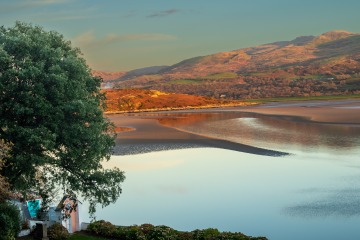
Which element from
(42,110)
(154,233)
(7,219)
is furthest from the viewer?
(154,233)

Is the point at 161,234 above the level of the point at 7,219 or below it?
below

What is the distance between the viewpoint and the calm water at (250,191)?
1457 inches

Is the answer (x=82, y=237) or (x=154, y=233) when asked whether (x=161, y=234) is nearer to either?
(x=154, y=233)

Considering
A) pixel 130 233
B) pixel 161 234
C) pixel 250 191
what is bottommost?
pixel 250 191

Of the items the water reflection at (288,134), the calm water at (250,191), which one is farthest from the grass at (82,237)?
the water reflection at (288,134)

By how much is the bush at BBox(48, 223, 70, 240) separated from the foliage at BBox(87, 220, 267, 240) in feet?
7.55

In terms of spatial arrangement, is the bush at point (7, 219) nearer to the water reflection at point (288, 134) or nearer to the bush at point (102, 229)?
the bush at point (102, 229)

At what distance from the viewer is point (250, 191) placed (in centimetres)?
4791

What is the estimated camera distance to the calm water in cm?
3700

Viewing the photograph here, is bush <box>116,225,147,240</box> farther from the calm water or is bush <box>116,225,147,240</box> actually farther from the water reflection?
the water reflection

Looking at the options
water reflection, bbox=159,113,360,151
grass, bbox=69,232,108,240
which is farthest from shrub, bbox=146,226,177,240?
water reflection, bbox=159,113,360,151

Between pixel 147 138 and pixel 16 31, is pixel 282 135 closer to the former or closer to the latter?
pixel 147 138

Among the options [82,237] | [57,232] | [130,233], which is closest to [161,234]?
[130,233]

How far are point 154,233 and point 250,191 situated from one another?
18.6 meters
